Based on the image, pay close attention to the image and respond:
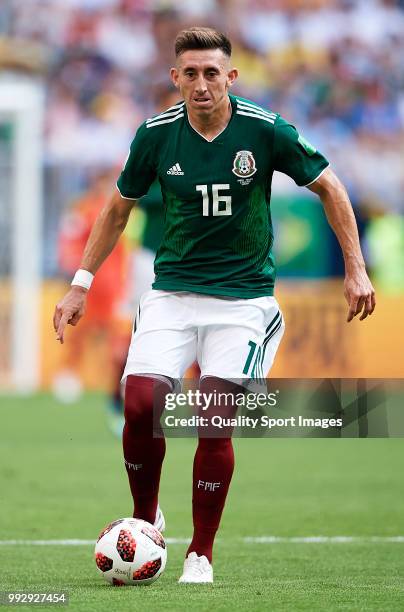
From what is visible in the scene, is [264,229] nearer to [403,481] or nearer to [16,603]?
[16,603]

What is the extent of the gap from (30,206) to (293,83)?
5172mm

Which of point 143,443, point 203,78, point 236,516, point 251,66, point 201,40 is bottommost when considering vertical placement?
point 236,516

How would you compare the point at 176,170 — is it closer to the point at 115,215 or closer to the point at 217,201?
the point at 217,201

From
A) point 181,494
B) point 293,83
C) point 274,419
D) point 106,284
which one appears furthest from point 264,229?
point 293,83

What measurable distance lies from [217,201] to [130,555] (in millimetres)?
1488

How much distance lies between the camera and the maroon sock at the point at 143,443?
538 centimetres

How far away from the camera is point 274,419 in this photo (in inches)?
211

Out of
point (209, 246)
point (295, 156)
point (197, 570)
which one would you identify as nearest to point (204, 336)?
point (209, 246)

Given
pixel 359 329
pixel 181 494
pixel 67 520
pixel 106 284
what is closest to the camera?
pixel 67 520

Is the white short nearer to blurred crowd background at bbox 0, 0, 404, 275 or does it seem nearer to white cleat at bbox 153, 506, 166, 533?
white cleat at bbox 153, 506, 166, 533

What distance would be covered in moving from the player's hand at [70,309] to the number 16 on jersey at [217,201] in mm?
678

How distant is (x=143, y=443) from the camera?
549cm

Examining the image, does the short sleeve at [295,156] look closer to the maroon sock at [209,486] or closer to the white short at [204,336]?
the white short at [204,336]

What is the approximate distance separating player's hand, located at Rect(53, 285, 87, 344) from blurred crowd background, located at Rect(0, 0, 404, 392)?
1327 centimetres
